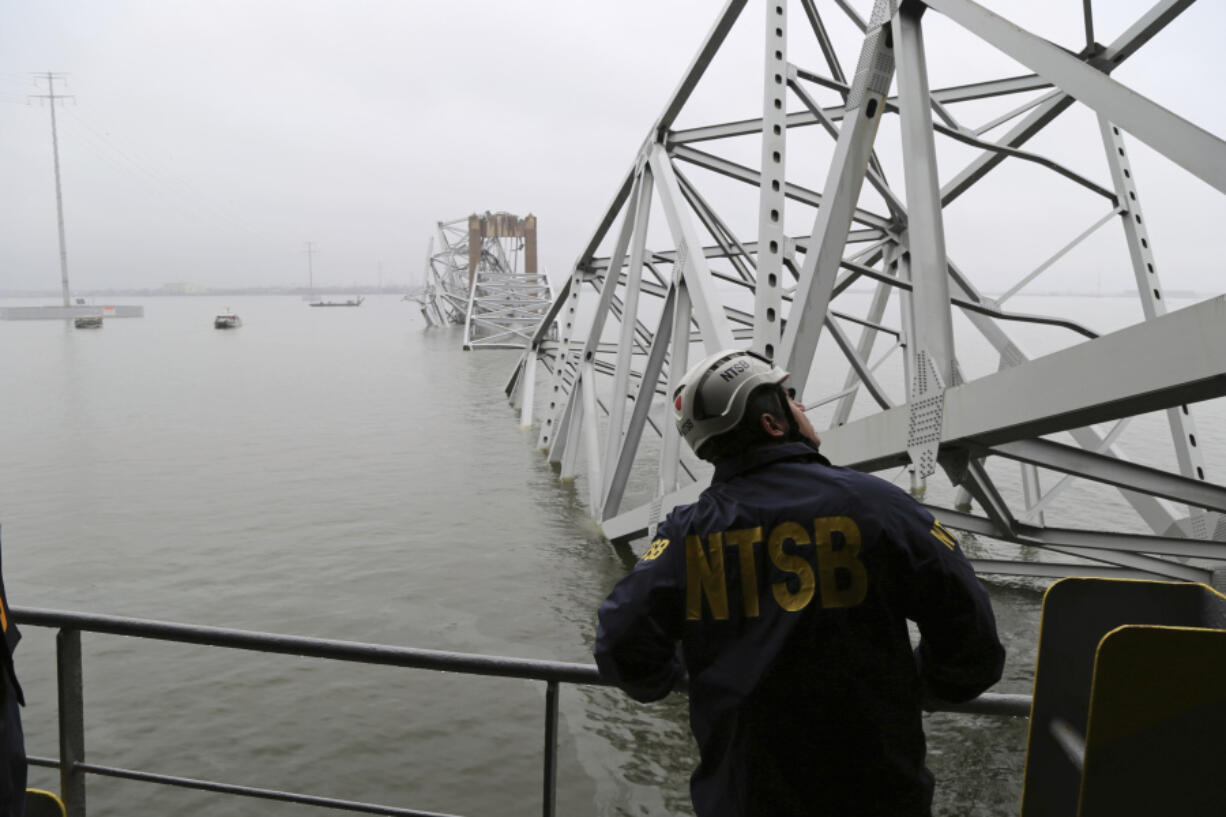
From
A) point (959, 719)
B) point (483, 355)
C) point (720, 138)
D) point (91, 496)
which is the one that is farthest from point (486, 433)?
point (483, 355)

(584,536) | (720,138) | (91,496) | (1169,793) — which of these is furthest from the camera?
(91,496)

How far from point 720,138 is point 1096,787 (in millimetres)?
10606

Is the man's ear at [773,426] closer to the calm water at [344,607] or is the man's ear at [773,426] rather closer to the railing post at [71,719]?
the railing post at [71,719]

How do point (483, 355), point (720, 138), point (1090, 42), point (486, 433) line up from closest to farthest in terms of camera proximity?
point (1090, 42) → point (720, 138) → point (486, 433) → point (483, 355)

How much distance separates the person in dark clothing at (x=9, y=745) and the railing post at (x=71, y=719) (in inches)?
28.9

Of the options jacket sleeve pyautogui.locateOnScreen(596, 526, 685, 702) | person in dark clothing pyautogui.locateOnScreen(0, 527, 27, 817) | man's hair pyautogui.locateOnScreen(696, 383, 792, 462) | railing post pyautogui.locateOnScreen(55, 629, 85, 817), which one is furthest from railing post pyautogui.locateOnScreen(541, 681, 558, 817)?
railing post pyautogui.locateOnScreen(55, 629, 85, 817)

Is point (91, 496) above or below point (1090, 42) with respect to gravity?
below

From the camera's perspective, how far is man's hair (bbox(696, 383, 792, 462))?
86.4 inches

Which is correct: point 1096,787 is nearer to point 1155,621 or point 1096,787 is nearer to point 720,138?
point 1155,621

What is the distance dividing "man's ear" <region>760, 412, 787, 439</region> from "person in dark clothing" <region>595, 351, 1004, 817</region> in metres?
0.06

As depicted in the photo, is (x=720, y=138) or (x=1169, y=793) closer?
(x=1169, y=793)

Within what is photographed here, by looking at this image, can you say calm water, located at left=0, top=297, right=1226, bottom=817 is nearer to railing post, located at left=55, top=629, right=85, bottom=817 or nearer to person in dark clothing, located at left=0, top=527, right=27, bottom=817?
railing post, located at left=55, top=629, right=85, bottom=817

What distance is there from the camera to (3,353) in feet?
208

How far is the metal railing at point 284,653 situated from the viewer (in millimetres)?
2672
